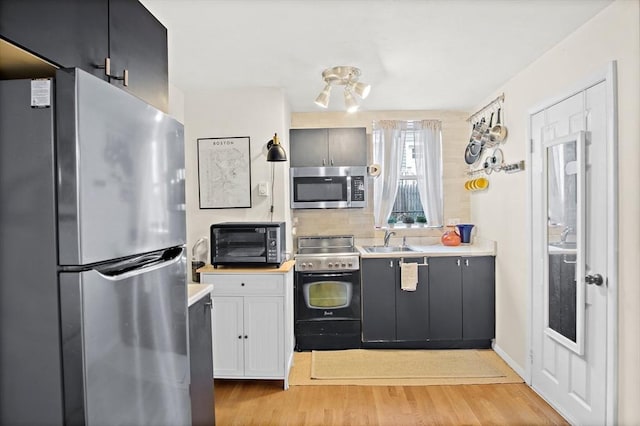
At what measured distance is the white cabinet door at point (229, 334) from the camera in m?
2.90

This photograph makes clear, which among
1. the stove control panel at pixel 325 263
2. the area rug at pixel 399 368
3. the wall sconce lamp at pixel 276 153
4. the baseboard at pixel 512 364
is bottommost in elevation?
the area rug at pixel 399 368

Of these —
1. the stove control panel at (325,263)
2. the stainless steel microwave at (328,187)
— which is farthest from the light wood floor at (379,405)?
the stainless steel microwave at (328,187)

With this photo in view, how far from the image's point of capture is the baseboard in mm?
2928

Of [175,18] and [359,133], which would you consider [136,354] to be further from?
[359,133]

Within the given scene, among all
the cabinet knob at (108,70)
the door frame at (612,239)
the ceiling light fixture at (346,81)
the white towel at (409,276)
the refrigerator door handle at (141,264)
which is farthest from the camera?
the white towel at (409,276)

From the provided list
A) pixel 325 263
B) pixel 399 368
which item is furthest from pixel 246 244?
pixel 399 368

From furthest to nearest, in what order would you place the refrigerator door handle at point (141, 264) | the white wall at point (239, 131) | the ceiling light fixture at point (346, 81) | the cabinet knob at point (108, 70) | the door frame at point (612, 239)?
the white wall at point (239, 131) → the ceiling light fixture at point (346, 81) → the door frame at point (612, 239) → the cabinet knob at point (108, 70) → the refrigerator door handle at point (141, 264)

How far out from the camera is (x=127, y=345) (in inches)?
43.8

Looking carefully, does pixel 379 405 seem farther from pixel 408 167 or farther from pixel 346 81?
pixel 408 167

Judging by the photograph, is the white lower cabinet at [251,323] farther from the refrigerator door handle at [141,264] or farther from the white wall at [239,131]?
the refrigerator door handle at [141,264]

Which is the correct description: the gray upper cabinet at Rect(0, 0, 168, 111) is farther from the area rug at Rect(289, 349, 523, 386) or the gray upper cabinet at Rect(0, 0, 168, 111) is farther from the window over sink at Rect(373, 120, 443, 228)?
the window over sink at Rect(373, 120, 443, 228)

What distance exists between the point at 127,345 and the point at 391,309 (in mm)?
2801

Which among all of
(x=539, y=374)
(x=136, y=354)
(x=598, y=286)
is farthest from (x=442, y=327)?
(x=136, y=354)

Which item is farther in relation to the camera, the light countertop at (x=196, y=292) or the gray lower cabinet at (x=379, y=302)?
the gray lower cabinet at (x=379, y=302)
